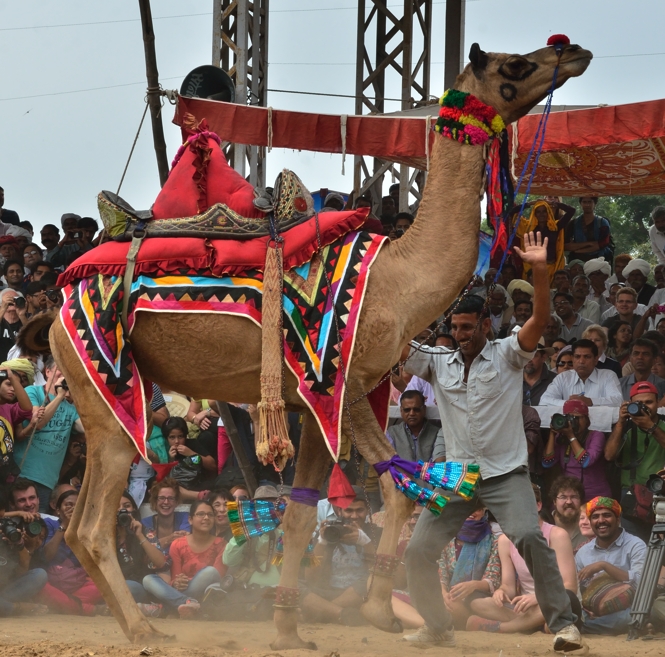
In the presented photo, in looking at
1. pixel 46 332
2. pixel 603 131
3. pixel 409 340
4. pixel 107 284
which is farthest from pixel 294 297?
pixel 603 131

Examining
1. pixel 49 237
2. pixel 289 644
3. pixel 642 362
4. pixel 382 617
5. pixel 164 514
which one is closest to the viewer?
pixel 382 617

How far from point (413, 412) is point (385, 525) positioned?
277 cm

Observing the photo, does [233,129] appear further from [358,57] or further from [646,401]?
[646,401]

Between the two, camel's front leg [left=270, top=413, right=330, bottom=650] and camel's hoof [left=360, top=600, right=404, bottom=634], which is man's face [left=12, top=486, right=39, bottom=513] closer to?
camel's front leg [left=270, top=413, right=330, bottom=650]

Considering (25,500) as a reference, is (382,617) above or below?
above

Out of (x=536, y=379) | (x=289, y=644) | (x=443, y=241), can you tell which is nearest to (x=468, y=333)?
(x=443, y=241)

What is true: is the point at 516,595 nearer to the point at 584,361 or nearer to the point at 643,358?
the point at 584,361

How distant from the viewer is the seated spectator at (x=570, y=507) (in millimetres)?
7652

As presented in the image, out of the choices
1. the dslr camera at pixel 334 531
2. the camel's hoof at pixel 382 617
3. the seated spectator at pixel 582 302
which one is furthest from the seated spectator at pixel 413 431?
the seated spectator at pixel 582 302

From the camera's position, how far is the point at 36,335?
6.82 meters

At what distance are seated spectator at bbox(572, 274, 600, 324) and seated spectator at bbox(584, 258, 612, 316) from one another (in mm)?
488

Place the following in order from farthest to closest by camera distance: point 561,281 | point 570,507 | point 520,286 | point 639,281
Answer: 1. point 639,281
2. point 561,281
3. point 520,286
4. point 570,507

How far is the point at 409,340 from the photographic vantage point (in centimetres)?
589

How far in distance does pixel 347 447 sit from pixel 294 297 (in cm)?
88
